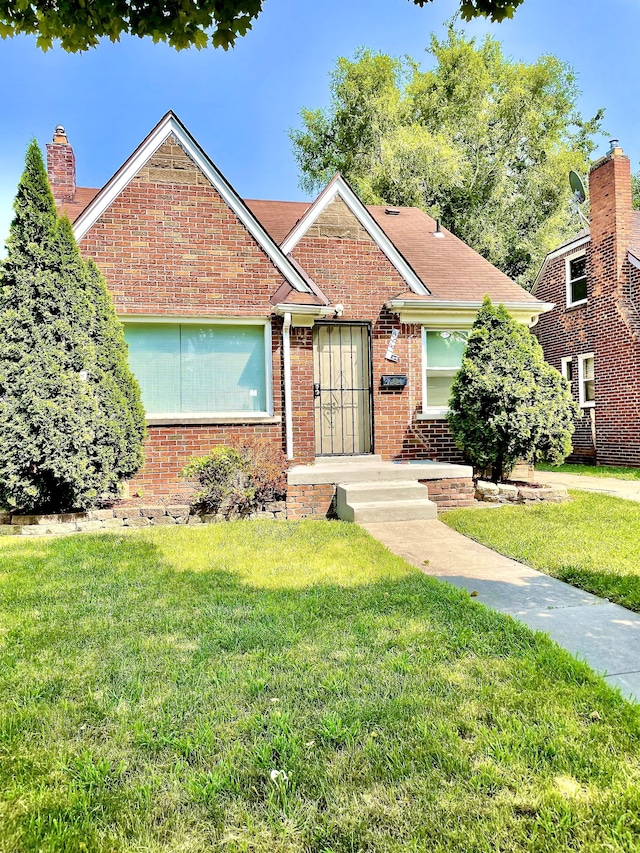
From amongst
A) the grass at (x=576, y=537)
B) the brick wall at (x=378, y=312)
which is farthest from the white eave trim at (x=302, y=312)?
the grass at (x=576, y=537)

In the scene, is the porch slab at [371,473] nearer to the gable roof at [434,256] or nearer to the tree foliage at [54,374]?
the tree foliage at [54,374]

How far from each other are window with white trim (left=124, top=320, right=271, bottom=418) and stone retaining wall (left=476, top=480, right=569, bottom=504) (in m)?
3.77

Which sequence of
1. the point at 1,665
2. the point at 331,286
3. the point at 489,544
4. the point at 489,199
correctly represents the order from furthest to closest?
the point at 489,199 → the point at 331,286 → the point at 489,544 → the point at 1,665

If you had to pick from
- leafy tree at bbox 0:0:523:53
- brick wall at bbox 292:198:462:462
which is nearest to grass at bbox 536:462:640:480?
brick wall at bbox 292:198:462:462

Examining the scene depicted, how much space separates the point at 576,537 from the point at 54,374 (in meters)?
6.40

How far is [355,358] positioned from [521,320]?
360 centimetres

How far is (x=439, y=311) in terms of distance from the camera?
9812 millimetres

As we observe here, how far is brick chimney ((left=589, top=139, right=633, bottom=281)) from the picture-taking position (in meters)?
13.5

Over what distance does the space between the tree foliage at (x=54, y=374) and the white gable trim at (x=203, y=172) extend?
127 centimetres

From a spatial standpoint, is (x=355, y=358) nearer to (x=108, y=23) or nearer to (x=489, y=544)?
(x=489, y=544)

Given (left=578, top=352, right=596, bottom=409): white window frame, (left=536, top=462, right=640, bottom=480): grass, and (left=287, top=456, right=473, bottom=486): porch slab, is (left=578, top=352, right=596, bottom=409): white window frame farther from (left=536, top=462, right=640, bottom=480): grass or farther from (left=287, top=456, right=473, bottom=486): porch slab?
(left=287, top=456, right=473, bottom=486): porch slab

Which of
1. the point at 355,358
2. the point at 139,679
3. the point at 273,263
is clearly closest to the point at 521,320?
the point at 355,358

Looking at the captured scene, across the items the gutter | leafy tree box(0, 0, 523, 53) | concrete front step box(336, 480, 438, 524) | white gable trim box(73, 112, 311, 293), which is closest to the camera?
leafy tree box(0, 0, 523, 53)

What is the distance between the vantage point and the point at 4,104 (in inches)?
410
